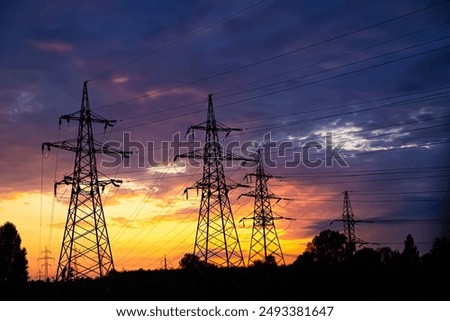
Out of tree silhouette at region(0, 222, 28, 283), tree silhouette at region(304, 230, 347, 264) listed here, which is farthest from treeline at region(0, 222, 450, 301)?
tree silhouette at region(304, 230, 347, 264)

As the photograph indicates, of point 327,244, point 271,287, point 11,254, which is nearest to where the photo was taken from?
point 271,287

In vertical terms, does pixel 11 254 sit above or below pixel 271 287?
above

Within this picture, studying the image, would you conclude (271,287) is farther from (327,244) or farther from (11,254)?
(327,244)

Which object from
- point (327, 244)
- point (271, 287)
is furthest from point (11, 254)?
point (327, 244)

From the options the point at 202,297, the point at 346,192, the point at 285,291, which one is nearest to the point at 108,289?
the point at 202,297

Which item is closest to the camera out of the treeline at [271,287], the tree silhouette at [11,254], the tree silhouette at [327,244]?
the treeline at [271,287]

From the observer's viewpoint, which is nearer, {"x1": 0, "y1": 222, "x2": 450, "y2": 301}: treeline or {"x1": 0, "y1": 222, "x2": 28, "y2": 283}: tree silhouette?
{"x1": 0, "y1": 222, "x2": 450, "y2": 301}: treeline

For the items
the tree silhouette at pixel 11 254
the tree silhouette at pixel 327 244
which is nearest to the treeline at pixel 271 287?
the tree silhouette at pixel 11 254

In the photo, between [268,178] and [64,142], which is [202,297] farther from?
[268,178]

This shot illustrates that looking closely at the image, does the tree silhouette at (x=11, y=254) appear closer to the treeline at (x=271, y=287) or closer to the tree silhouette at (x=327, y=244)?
the treeline at (x=271, y=287)

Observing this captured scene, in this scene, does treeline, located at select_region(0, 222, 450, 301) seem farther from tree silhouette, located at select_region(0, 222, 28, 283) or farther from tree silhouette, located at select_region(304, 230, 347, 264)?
tree silhouette, located at select_region(304, 230, 347, 264)
